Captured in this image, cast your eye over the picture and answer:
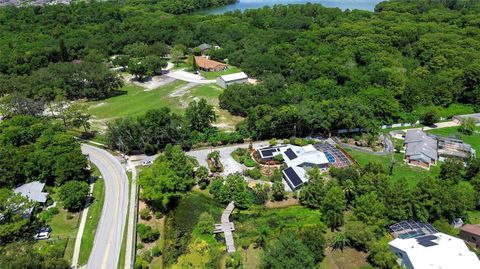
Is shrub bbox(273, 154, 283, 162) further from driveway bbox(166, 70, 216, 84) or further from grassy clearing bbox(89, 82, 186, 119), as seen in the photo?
driveway bbox(166, 70, 216, 84)

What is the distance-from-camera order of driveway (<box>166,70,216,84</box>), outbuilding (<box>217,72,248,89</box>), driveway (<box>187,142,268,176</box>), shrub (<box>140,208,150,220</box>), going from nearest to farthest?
shrub (<box>140,208,150,220</box>) < driveway (<box>187,142,268,176</box>) < outbuilding (<box>217,72,248,89</box>) < driveway (<box>166,70,216,84</box>)

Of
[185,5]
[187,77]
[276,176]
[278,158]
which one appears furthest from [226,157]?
[185,5]

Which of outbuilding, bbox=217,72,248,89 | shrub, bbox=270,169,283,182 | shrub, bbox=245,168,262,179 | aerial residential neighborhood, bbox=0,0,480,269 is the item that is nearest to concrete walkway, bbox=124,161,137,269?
aerial residential neighborhood, bbox=0,0,480,269

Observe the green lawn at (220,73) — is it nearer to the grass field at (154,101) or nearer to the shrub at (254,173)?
the grass field at (154,101)

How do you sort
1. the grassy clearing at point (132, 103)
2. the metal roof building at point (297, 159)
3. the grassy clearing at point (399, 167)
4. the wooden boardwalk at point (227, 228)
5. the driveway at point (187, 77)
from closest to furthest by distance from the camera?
1. the wooden boardwalk at point (227, 228)
2. the metal roof building at point (297, 159)
3. the grassy clearing at point (399, 167)
4. the grassy clearing at point (132, 103)
5. the driveway at point (187, 77)

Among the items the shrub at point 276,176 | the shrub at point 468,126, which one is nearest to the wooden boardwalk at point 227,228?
the shrub at point 276,176

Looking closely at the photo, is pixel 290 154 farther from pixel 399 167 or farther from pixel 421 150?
pixel 421 150
